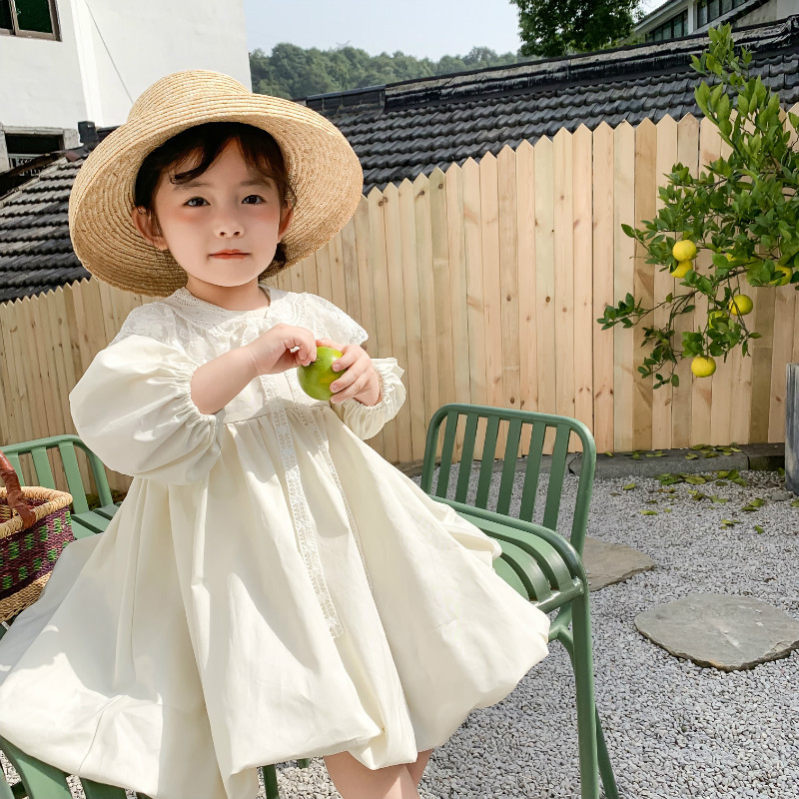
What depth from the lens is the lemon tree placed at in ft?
11.5

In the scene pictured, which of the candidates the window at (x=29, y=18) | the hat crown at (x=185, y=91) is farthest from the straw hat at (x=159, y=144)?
the window at (x=29, y=18)

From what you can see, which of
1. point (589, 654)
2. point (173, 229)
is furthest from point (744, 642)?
point (173, 229)

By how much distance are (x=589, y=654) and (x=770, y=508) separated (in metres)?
2.64

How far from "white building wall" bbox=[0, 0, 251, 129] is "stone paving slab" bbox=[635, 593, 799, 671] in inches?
532

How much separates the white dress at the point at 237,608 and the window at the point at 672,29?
3043 centimetres

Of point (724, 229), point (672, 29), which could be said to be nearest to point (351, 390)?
point (724, 229)

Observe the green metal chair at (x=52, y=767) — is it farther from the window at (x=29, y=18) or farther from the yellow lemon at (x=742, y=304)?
the window at (x=29, y=18)

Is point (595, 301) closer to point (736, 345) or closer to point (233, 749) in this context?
point (736, 345)

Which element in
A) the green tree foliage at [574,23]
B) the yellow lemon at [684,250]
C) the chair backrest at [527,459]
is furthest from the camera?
the green tree foliage at [574,23]

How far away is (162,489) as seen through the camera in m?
1.17

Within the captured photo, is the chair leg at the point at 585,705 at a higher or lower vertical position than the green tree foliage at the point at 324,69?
lower

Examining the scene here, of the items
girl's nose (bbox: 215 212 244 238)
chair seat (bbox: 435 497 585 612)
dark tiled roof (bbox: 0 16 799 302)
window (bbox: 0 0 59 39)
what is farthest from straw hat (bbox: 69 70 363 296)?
window (bbox: 0 0 59 39)

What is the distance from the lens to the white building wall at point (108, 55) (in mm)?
12375

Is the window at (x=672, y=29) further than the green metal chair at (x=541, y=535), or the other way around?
the window at (x=672, y=29)
